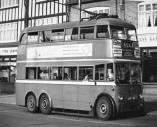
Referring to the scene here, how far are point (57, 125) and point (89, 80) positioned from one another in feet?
11.2

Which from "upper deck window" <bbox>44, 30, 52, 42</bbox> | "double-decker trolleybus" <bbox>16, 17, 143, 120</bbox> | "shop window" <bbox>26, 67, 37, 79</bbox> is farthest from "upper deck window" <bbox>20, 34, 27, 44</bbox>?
"upper deck window" <bbox>44, 30, 52, 42</bbox>

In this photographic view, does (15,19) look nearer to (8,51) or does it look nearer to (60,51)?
(8,51)

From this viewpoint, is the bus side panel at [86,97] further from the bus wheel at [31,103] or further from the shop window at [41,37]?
the shop window at [41,37]

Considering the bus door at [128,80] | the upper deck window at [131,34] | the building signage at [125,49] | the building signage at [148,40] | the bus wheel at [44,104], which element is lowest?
the bus wheel at [44,104]

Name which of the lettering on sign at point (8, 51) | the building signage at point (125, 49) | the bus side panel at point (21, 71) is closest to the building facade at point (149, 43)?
the building signage at point (125, 49)

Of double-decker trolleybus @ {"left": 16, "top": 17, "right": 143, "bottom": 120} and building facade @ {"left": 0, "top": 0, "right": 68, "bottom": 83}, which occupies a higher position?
building facade @ {"left": 0, "top": 0, "right": 68, "bottom": 83}

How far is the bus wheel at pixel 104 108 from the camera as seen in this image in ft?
49.0

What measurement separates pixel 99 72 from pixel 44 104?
3.82m

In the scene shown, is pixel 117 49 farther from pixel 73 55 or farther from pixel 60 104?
pixel 60 104

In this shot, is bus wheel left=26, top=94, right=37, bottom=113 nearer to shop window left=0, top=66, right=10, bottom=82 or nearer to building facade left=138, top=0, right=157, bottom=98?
building facade left=138, top=0, right=157, bottom=98

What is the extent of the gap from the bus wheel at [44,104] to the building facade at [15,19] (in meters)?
17.2

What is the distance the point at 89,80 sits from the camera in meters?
15.9

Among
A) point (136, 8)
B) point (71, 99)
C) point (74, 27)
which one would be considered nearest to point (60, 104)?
point (71, 99)

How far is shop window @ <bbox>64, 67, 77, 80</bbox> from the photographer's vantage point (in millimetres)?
16562
